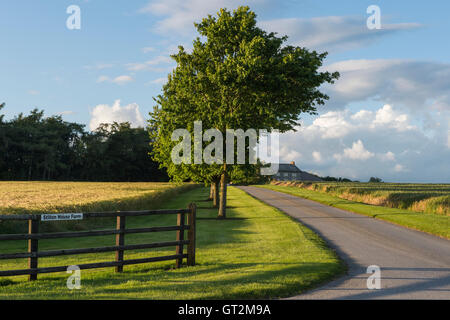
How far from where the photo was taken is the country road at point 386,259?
9250 mm

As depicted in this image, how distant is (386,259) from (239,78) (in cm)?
1416

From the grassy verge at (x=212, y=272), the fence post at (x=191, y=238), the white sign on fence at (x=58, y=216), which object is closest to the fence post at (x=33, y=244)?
the white sign on fence at (x=58, y=216)

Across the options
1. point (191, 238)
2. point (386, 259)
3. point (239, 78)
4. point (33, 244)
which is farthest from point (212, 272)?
point (239, 78)

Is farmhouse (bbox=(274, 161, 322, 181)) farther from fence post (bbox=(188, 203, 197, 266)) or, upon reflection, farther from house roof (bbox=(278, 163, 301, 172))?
A: fence post (bbox=(188, 203, 197, 266))

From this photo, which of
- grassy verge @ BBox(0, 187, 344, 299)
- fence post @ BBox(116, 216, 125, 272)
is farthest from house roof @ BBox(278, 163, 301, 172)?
fence post @ BBox(116, 216, 125, 272)

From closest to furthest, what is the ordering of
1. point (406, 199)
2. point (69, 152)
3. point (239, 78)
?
point (239, 78), point (406, 199), point (69, 152)

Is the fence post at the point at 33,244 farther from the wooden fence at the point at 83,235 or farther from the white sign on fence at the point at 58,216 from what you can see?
the white sign on fence at the point at 58,216

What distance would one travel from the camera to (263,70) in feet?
84.1

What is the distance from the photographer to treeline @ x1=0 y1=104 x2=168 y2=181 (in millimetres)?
105688

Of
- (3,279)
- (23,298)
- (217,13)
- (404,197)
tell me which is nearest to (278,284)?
(23,298)

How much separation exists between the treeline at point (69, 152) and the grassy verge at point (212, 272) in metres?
92.0

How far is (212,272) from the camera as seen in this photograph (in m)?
11.2

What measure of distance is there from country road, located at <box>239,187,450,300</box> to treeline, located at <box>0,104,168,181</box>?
296ft

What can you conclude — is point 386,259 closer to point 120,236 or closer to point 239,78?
point 120,236
